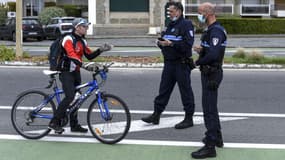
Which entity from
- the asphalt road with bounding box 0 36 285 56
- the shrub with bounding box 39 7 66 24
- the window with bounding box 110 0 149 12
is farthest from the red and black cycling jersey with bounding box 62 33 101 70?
the window with bounding box 110 0 149 12

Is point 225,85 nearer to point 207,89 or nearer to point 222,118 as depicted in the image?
point 222,118

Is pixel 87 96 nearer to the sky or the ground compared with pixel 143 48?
nearer to the ground

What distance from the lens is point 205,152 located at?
6.42m

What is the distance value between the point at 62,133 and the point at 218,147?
2.25 metres

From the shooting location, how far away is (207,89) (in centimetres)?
648

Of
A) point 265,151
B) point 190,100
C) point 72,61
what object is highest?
point 72,61

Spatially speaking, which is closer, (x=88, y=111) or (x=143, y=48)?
(x=88, y=111)

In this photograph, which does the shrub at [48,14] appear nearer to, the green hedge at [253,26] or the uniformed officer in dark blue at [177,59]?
the green hedge at [253,26]

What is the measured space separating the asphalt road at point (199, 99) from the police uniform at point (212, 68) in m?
0.88

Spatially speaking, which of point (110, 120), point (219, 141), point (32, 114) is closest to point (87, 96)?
point (110, 120)

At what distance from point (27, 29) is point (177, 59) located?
24.3 metres

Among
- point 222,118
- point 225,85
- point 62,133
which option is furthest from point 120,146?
point 225,85

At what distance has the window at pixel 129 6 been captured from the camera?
38906mm

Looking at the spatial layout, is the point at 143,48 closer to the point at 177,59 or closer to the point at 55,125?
the point at 177,59
